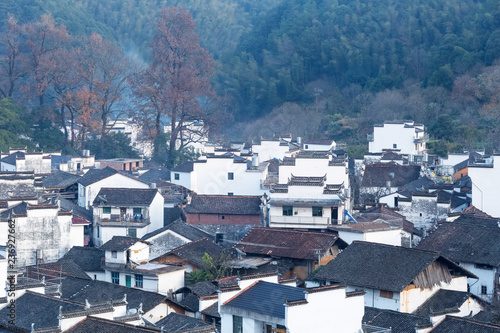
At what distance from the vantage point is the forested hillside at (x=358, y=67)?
44.4 metres

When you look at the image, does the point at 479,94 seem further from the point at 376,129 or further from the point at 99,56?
the point at 99,56

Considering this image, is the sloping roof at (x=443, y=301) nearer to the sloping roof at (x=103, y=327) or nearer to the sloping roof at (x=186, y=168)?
the sloping roof at (x=103, y=327)

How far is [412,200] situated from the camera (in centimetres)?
2719

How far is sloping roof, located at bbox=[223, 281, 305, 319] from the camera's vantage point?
45.9 feet

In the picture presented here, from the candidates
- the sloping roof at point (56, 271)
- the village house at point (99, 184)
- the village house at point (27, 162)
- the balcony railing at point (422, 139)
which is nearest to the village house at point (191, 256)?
the sloping roof at point (56, 271)

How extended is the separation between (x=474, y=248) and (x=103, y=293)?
9.16m

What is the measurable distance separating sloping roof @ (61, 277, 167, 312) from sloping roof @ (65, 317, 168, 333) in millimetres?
5021

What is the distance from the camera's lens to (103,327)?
43.0 ft

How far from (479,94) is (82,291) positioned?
1141 inches

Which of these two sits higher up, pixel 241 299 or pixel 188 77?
pixel 188 77

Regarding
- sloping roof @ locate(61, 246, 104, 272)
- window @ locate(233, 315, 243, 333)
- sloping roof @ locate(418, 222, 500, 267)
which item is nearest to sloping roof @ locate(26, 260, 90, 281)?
sloping roof @ locate(61, 246, 104, 272)

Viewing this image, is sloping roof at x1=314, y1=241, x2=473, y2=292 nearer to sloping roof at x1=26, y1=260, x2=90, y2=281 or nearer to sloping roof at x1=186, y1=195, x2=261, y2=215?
sloping roof at x1=26, y1=260, x2=90, y2=281

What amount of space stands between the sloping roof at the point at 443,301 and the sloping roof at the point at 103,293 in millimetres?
5594

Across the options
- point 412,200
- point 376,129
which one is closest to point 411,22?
point 376,129
